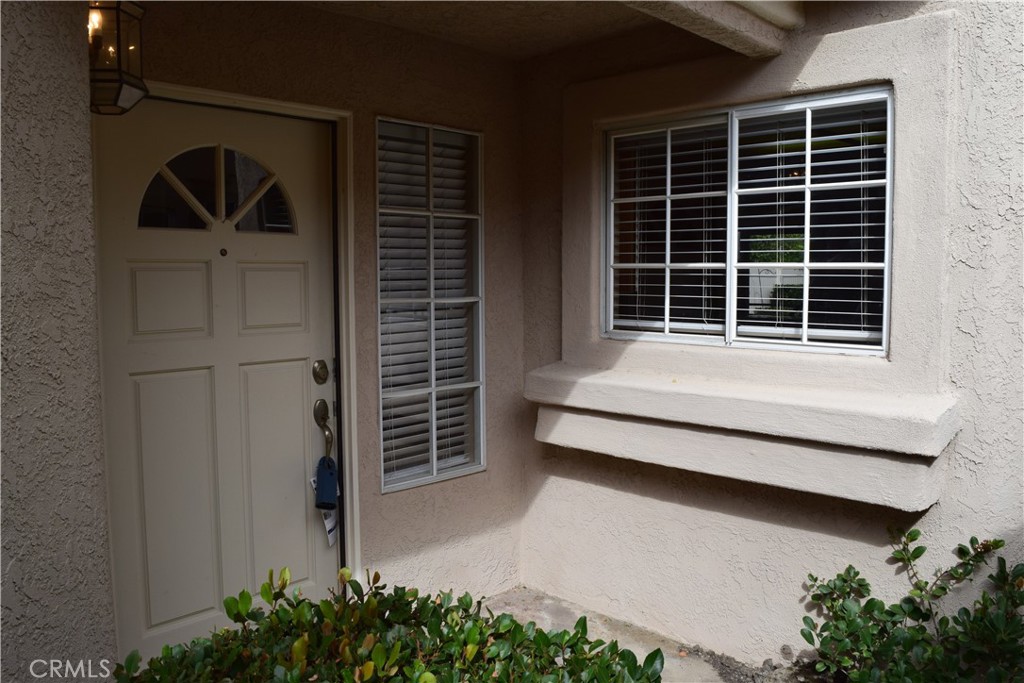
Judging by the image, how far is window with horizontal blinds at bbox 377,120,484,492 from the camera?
4473mm

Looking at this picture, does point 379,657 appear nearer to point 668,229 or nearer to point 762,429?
point 762,429

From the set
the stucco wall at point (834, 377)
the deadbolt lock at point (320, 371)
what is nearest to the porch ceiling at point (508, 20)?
the stucco wall at point (834, 377)

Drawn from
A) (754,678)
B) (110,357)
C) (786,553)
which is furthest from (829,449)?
(110,357)

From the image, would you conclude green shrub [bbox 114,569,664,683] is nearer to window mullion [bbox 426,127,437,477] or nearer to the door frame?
the door frame

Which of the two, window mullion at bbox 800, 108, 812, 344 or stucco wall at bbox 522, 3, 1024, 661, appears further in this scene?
window mullion at bbox 800, 108, 812, 344

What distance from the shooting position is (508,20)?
14.1ft

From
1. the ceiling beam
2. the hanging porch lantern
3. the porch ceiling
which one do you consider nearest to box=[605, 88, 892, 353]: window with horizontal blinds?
the ceiling beam

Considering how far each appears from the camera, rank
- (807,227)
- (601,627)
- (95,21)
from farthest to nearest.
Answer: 1. (601,627)
2. (807,227)
3. (95,21)

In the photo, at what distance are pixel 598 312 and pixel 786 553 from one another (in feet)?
5.27

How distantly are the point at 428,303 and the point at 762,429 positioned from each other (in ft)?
6.22

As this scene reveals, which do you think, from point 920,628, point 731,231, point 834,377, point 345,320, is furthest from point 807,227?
point 345,320

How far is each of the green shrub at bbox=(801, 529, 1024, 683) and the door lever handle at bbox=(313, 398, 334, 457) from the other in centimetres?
240

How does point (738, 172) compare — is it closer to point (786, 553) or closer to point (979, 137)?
point (979, 137)

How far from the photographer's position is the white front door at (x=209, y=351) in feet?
11.7
